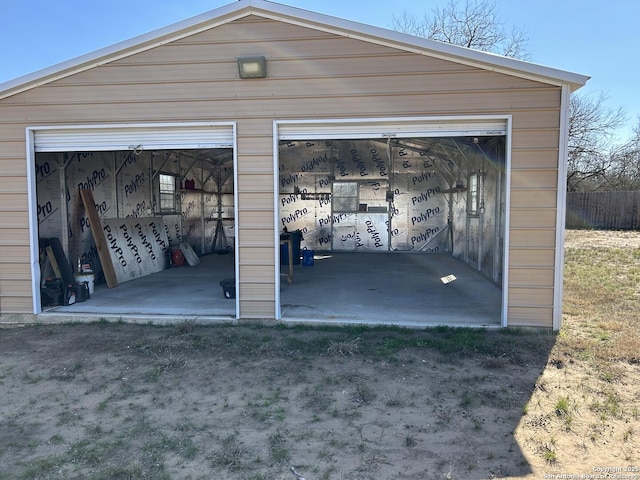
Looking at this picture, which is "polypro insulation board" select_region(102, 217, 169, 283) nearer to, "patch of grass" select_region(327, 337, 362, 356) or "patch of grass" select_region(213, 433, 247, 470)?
"patch of grass" select_region(327, 337, 362, 356)

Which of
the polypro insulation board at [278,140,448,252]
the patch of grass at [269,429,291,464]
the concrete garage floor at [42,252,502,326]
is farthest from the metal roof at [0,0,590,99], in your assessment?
the polypro insulation board at [278,140,448,252]

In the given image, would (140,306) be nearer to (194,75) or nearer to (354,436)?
(194,75)

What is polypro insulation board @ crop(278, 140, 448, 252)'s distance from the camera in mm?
12086

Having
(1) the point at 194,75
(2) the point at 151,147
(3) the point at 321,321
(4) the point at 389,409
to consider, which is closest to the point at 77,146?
(2) the point at 151,147

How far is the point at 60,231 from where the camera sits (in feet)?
21.0

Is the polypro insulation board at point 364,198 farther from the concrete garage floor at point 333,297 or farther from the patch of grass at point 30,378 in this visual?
the patch of grass at point 30,378

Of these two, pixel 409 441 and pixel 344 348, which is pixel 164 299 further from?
pixel 409 441

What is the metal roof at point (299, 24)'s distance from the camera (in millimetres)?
4297

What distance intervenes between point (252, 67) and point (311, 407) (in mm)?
3424

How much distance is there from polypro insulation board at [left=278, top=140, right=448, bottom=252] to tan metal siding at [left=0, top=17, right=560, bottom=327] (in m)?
7.21

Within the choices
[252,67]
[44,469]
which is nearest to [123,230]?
[252,67]

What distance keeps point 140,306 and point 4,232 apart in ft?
5.68

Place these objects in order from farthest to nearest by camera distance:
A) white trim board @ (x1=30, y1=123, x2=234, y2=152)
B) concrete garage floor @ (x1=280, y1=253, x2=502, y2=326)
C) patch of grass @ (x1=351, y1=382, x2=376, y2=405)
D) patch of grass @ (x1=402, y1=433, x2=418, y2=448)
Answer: concrete garage floor @ (x1=280, y1=253, x2=502, y2=326) < white trim board @ (x1=30, y1=123, x2=234, y2=152) < patch of grass @ (x1=351, y1=382, x2=376, y2=405) < patch of grass @ (x1=402, y1=433, x2=418, y2=448)

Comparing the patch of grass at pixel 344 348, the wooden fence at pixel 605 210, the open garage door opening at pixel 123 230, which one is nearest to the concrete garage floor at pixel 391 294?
the patch of grass at pixel 344 348
